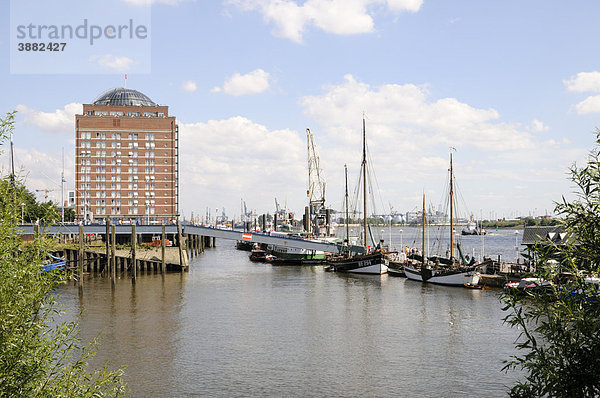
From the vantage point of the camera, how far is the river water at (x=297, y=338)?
2875 centimetres

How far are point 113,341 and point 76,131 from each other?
427 feet

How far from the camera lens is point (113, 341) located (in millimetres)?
37438

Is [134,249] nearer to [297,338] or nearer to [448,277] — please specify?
[297,338]

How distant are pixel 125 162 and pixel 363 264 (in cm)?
9747

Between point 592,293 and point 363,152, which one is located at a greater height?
point 363,152

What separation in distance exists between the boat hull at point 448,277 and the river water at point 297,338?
1.74 meters

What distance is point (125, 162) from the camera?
156 meters

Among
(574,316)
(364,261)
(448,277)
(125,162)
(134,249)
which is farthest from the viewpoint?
(125,162)

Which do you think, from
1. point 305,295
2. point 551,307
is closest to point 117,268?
point 305,295

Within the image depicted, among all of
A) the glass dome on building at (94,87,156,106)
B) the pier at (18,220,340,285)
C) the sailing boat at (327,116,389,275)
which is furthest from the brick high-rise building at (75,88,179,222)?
the sailing boat at (327,116,389,275)

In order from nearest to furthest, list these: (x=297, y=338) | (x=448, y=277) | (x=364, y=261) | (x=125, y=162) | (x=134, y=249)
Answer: (x=297, y=338)
(x=448, y=277)
(x=134, y=249)
(x=364, y=261)
(x=125, y=162)

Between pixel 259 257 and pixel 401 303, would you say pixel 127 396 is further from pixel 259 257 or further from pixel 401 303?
pixel 259 257

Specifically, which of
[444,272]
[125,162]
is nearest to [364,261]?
[444,272]

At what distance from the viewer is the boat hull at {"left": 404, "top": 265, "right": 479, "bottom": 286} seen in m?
65.9
